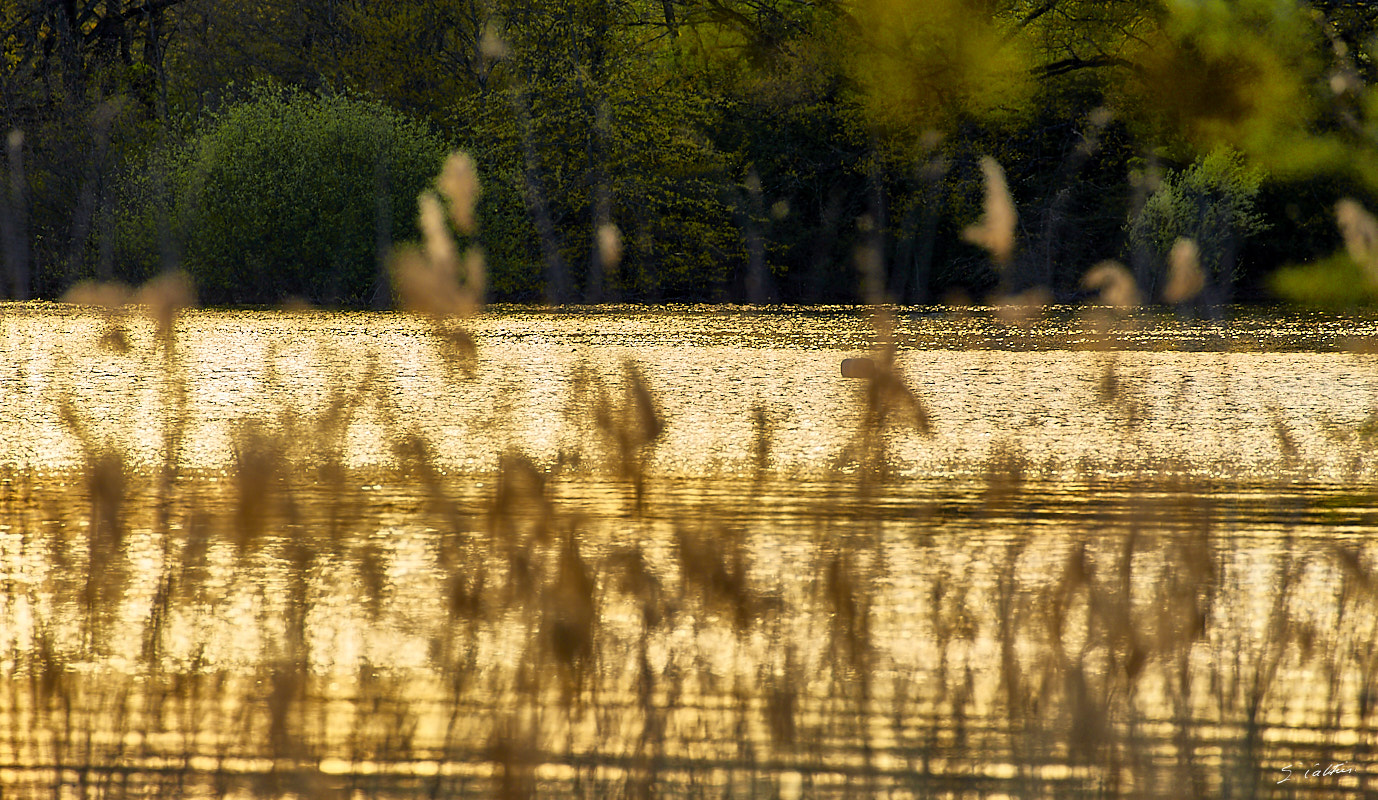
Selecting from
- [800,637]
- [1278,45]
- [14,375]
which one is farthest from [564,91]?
[800,637]

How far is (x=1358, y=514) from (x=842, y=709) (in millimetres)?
3722

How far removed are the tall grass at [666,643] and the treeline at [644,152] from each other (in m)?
24.0

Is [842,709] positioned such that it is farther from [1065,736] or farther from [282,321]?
[282,321]

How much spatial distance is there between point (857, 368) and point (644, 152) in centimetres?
2155

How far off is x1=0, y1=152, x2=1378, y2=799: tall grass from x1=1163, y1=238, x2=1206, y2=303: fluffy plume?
24.5m

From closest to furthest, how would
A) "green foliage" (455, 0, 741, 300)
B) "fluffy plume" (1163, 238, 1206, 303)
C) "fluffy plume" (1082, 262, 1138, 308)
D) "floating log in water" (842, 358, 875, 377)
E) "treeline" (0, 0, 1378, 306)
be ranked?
"floating log in water" (842, 358, 875, 377)
"fluffy plume" (1163, 238, 1206, 303)
"fluffy plume" (1082, 262, 1138, 308)
"treeline" (0, 0, 1378, 306)
"green foliage" (455, 0, 741, 300)

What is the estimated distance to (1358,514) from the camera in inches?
267

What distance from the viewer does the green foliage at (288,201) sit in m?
32.8

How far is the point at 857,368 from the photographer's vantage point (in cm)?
1495

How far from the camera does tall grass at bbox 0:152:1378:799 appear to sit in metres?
3.34
